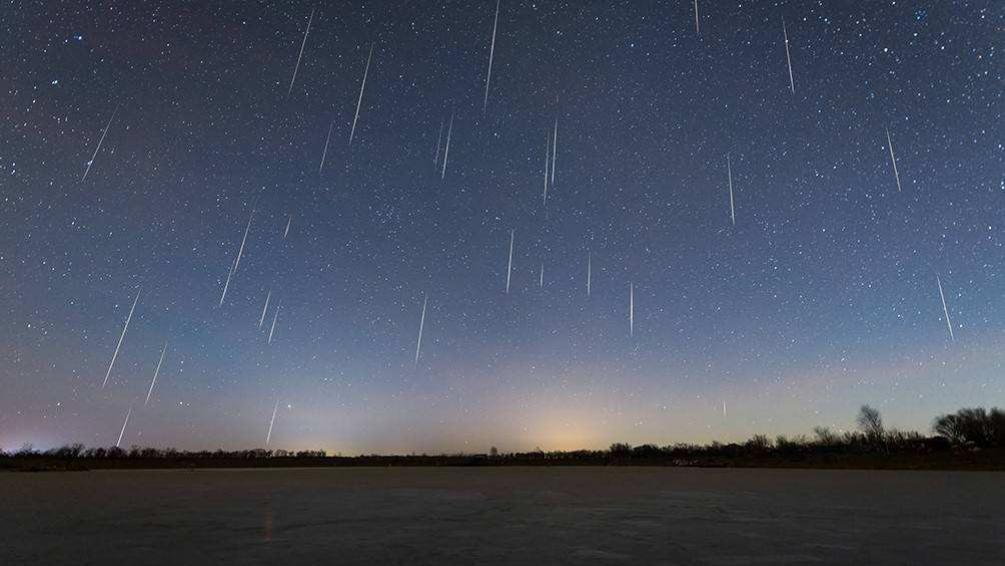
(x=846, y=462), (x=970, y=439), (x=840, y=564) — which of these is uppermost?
(x=970, y=439)

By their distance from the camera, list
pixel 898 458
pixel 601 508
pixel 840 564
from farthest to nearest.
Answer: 1. pixel 898 458
2. pixel 601 508
3. pixel 840 564

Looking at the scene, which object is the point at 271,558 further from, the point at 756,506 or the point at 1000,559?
the point at 756,506

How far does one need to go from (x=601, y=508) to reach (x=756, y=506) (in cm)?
627

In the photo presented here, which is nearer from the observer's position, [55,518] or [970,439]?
[55,518]

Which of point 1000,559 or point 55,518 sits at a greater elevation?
point 1000,559

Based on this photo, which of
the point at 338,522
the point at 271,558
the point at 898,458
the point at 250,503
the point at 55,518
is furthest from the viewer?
the point at 898,458

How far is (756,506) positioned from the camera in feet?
77.8

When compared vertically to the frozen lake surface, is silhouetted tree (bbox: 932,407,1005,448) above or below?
above

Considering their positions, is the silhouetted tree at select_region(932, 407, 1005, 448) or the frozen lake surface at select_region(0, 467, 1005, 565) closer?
the frozen lake surface at select_region(0, 467, 1005, 565)

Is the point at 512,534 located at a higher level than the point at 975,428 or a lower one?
lower

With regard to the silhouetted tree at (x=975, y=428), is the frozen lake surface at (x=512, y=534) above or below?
below

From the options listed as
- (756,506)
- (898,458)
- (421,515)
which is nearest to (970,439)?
(898,458)

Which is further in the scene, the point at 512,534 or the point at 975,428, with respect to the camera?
the point at 975,428

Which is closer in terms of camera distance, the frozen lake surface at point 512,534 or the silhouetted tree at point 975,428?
the frozen lake surface at point 512,534
